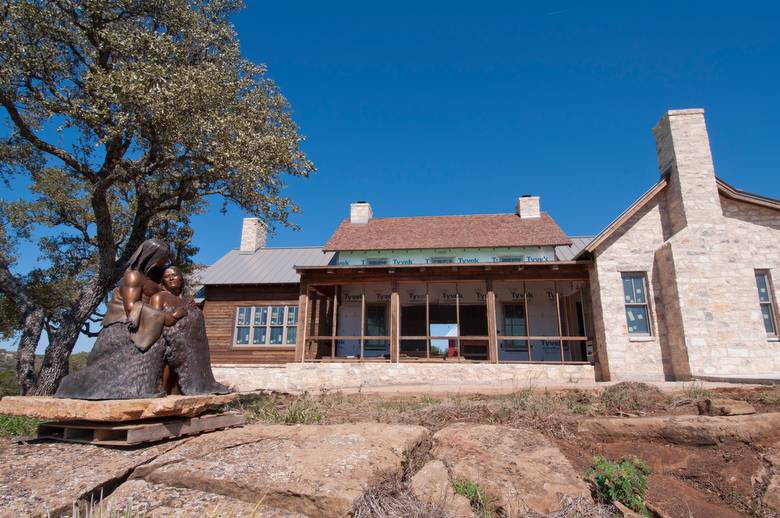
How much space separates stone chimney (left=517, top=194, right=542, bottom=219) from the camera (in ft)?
63.5

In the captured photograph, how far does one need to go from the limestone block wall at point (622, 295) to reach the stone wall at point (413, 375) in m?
1.10

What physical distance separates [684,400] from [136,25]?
1361cm

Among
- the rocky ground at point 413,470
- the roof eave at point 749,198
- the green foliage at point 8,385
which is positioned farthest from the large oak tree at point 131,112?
the roof eave at point 749,198

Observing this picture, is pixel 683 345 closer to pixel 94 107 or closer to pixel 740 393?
pixel 740 393

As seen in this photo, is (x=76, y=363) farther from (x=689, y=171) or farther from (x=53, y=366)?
(x=689, y=171)

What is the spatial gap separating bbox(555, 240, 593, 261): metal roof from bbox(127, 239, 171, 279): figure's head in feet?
48.6

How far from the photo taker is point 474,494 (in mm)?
3377

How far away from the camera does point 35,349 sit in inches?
352

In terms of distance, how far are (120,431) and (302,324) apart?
36.2 ft

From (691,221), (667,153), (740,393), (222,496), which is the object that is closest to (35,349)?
(222,496)

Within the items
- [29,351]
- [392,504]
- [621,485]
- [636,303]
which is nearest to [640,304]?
[636,303]

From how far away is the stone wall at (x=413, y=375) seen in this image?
12617 mm

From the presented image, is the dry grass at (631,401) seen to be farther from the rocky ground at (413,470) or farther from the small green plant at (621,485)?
the small green plant at (621,485)

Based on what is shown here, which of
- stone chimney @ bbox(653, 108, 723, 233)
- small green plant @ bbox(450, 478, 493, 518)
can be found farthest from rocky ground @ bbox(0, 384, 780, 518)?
stone chimney @ bbox(653, 108, 723, 233)
